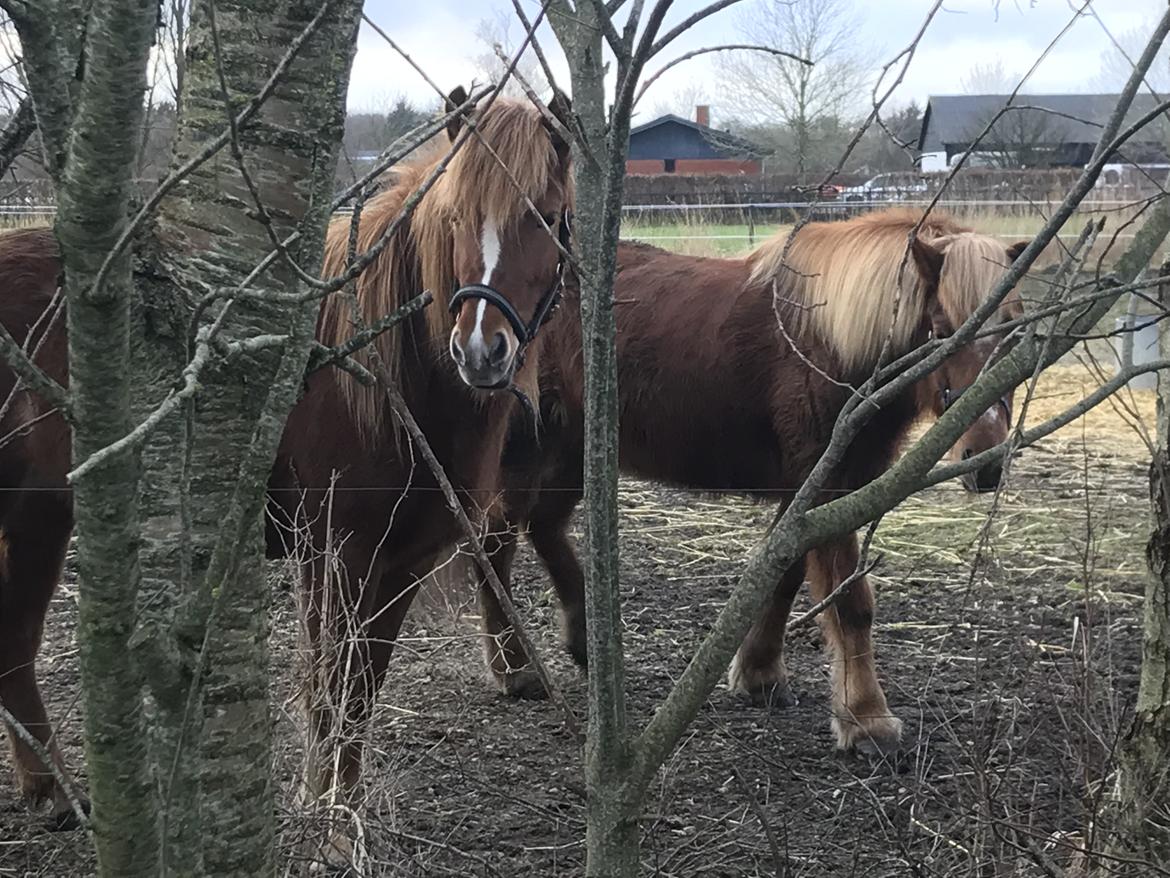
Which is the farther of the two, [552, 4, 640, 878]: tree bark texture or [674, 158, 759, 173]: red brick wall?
[674, 158, 759, 173]: red brick wall

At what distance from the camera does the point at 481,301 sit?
10.0 ft

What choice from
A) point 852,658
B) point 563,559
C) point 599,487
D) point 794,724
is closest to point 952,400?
point 852,658

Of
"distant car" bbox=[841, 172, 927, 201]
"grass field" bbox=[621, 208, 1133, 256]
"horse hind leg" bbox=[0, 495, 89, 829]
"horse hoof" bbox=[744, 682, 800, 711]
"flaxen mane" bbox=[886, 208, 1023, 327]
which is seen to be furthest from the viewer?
"distant car" bbox=[841, 172, 927, 201]

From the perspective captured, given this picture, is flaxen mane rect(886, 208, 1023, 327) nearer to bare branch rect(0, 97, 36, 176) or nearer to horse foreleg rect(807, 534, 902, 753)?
horse foreleg rect(807, 534, 902, 753)

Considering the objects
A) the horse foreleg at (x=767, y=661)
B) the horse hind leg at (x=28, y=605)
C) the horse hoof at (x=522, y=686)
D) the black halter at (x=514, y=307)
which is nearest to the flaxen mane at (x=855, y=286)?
the horse foreleg at (x=767, y=661)

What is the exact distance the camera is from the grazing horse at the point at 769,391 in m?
4.05

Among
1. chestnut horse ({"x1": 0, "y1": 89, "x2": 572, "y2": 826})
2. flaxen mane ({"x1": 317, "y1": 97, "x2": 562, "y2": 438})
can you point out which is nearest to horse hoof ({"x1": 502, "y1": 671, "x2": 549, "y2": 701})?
chestnut horse ({"x1": 0, "y1": 89, "x2": 572, "y2": 826})

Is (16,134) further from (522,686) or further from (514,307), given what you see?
(522,686)

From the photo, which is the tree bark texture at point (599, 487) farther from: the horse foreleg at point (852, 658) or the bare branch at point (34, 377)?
the horse foreleg at point (852, 658)

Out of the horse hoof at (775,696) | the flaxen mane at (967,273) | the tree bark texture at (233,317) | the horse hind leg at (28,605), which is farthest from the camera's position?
the horse hoof at (775,696)

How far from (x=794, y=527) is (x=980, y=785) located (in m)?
0.92

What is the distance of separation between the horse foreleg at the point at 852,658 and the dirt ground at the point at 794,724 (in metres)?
0.12

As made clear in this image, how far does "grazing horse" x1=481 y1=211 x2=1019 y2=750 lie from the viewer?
4.05 m

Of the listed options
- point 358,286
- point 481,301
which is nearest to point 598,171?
point 481,301
